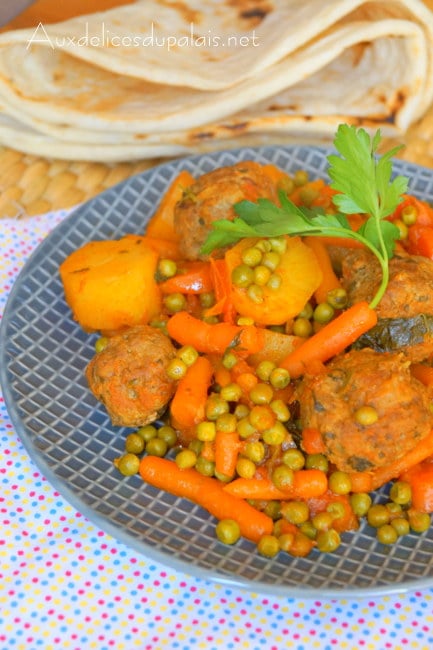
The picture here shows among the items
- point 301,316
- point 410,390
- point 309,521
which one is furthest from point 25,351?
point 410,390

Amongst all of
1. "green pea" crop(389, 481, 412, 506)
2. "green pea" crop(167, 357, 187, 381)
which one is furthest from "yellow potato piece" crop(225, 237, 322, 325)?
"green pea" crop(389, 481, 412, 506)

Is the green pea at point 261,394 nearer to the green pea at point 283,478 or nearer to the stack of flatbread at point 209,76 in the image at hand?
the green pea at point 283,478

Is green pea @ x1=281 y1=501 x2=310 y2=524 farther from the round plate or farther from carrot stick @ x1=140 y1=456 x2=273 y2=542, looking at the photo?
the round plate

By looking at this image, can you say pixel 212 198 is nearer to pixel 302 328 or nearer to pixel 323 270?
pixel 323 270

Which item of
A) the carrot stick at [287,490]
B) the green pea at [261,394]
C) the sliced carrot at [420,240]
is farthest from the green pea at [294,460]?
the sliced carrot at [420,240]

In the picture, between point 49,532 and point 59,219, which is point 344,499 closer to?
point 49,532

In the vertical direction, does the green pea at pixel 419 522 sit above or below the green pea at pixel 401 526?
below
